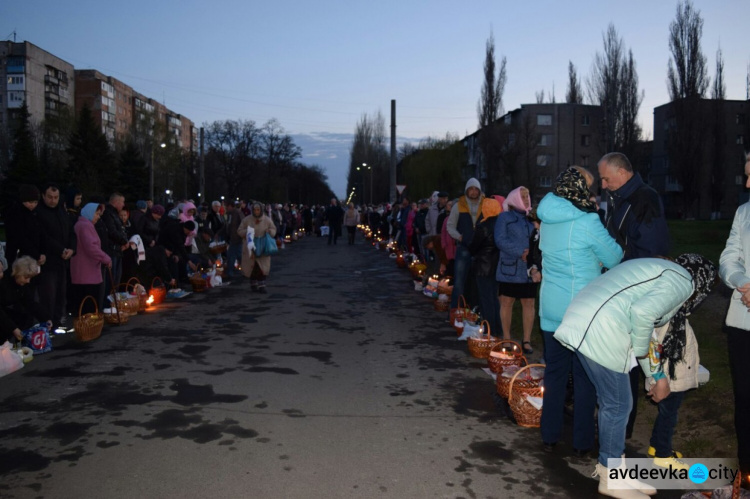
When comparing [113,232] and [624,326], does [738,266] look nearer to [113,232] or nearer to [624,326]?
[624,326]

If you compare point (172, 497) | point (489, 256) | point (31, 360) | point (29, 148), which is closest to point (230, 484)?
point (172, 497)

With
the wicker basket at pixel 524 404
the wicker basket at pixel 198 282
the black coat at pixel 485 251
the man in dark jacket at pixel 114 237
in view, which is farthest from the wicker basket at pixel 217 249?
the wicker basket at pixel 524 404

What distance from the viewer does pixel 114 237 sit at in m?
11.7

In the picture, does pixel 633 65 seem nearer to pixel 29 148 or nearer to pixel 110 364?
pixel 29 148

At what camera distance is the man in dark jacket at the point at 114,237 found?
11.6 meters

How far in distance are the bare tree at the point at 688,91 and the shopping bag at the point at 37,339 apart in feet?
199

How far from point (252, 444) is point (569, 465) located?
2.37 meters

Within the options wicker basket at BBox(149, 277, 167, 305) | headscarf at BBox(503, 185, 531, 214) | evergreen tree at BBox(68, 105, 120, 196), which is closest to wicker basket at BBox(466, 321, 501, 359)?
headscarf at BBox(503, 185, 531, 214)

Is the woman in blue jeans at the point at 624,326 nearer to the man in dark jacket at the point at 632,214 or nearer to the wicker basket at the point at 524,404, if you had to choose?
the man in dark jacket at the point at 632,214

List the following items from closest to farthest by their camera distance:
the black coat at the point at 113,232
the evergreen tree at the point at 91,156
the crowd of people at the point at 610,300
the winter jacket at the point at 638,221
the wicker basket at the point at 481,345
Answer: the crowd of people at the point at 610,300 < the winter jacket at the point at 638,221 < the wicker basket at the point at 481,345 < the black coat at the point at 113,232 < the evergreen tree at the point at 91,156

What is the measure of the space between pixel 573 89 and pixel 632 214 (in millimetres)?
77358

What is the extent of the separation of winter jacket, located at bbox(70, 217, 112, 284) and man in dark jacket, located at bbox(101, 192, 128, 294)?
733 millimetres

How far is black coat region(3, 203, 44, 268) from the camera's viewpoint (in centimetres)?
944

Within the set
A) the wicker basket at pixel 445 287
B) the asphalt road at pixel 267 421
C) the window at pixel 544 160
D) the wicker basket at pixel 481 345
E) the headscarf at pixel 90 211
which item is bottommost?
the asphalt road at pixel 267 421
